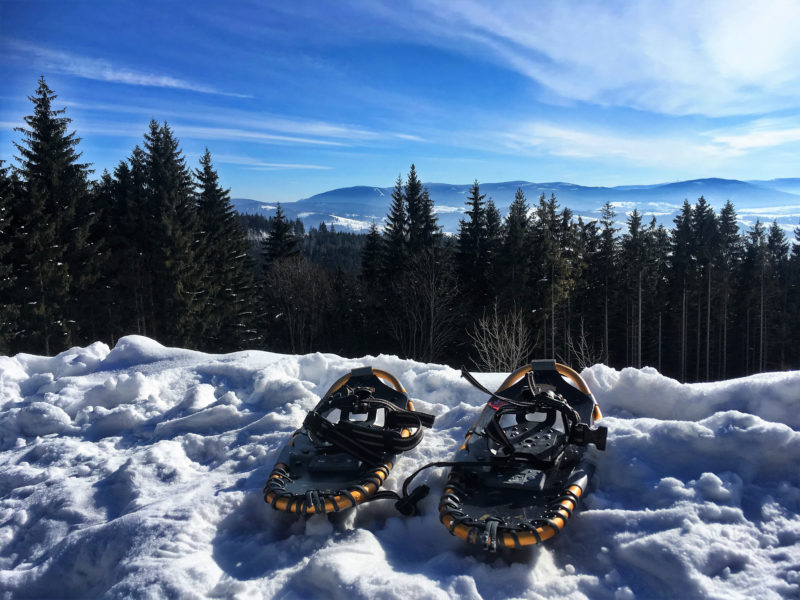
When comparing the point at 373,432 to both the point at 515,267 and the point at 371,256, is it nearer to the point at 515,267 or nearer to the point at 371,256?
the point at 515,267

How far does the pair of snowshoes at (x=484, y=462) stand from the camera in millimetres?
2943

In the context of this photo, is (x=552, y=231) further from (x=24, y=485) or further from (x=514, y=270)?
(x=24, y=485)

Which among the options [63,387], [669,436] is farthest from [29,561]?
[669,436]

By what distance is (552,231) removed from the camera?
31.2m

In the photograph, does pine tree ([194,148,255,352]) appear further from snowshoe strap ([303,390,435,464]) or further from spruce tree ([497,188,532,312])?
snowshoe strap ([303,390,435,464])

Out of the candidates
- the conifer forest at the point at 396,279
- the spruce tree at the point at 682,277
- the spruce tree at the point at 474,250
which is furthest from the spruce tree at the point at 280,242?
the spruce tree at the point at 682,277

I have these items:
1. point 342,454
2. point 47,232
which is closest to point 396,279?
point 47,232

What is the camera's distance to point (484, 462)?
3.39m

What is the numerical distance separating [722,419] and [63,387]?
6.95m

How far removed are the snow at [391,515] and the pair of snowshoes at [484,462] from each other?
16 centimetres

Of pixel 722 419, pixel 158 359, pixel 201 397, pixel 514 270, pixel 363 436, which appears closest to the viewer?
pixel 722 419

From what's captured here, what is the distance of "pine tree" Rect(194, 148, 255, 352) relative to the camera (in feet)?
92.5

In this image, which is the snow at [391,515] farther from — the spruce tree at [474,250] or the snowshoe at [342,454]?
the spruce tree at [474,250]

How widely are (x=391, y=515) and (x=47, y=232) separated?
22.3 meters
